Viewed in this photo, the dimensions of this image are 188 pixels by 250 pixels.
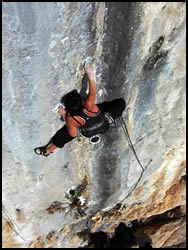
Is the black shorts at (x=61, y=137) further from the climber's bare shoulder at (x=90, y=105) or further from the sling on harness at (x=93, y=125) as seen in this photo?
the climber's bare shoulder at (x=90, y=105)

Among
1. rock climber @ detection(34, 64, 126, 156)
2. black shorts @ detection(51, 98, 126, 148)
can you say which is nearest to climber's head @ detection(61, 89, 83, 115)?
rock climber @ detection(34, 64, 126, 156)

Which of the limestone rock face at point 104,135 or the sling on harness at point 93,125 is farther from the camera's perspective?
the sling on harness at point 93,125

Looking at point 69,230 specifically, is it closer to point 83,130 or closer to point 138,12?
point 83,130

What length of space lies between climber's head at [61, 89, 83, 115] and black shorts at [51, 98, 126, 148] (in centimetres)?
34

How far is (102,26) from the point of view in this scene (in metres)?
3.39

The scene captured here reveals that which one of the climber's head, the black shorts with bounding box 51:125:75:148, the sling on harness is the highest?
the climber's head

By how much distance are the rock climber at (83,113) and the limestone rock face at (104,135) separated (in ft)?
0.26

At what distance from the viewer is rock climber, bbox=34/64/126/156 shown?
3717 mm

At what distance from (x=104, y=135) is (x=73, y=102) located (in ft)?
2.98

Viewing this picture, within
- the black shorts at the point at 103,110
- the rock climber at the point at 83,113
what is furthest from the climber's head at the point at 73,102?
the black shorts at the point at 103,110

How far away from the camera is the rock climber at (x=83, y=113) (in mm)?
3717

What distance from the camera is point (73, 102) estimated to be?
3.71 metres

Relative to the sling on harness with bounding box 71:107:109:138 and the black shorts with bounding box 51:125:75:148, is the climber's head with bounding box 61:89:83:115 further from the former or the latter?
the black shorts with bounding box 51:125:75:148

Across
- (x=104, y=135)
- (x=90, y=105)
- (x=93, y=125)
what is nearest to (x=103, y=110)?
(x=93, y=125)
